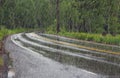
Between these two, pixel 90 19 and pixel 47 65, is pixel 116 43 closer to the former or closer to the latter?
pixel 47 65

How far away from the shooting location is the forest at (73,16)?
5225cm

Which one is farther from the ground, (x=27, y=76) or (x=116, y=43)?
(x=27, y=76)

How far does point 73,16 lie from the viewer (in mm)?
60969

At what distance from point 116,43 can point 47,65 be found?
53.0ft

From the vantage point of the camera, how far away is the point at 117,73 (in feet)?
42.0

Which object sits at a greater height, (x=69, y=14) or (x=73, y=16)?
(x=73, y=16)

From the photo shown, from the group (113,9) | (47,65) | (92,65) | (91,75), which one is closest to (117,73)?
(91,75)

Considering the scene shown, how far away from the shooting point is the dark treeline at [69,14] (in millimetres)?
53875

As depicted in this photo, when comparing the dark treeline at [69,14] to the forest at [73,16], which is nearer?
the forest at [73,16]

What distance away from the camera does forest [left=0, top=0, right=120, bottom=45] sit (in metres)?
52.2

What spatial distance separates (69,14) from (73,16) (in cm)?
300

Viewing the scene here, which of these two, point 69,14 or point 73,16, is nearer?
point 73,16

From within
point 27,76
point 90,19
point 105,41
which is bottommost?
point 90,19

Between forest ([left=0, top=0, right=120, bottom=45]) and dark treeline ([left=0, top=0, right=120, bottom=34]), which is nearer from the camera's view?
forest ([left=0, top=0, right=120, bottom=45])
